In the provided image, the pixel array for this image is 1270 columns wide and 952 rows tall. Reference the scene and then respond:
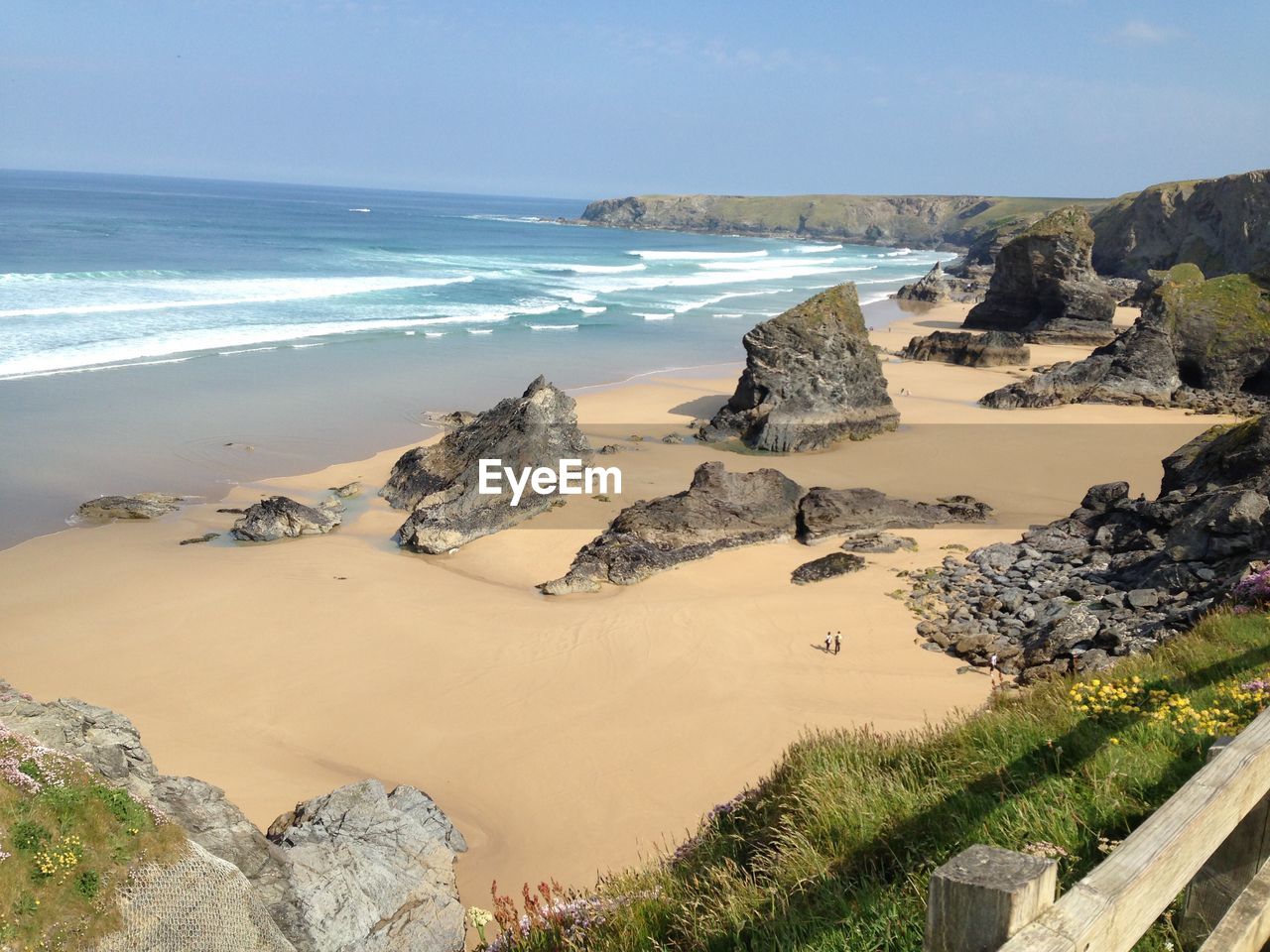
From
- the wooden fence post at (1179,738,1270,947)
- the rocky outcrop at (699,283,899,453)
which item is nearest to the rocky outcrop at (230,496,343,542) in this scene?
the rocky outcrop at (699,283,899,453)

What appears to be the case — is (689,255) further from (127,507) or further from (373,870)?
(373,870)

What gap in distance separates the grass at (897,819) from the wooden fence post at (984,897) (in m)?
1.53

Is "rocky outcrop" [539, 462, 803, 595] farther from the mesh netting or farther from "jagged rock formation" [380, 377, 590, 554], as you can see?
the mesh netting

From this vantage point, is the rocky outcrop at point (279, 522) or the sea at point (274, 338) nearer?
the rocky outcrop at point (279, 522)

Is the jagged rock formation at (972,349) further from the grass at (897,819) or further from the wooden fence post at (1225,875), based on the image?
the wooden fence post at (1225,875)

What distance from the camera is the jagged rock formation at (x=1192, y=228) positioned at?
192 feet

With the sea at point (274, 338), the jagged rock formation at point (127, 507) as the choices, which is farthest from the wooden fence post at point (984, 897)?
the jagged rock formation at point (127, 507)

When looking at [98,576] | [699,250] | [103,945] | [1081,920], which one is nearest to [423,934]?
[103,945]

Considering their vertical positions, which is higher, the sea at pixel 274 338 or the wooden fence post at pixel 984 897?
the wooden fence post at pixel 984 897

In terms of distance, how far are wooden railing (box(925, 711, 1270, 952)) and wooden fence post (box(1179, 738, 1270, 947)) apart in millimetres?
84

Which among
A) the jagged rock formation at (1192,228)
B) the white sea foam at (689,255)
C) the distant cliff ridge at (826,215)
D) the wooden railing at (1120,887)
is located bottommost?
the wooden railing at (1120,887)

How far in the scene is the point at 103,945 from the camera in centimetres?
536

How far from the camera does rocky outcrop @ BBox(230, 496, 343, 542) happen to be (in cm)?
1744

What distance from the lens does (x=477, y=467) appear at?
19172mm
